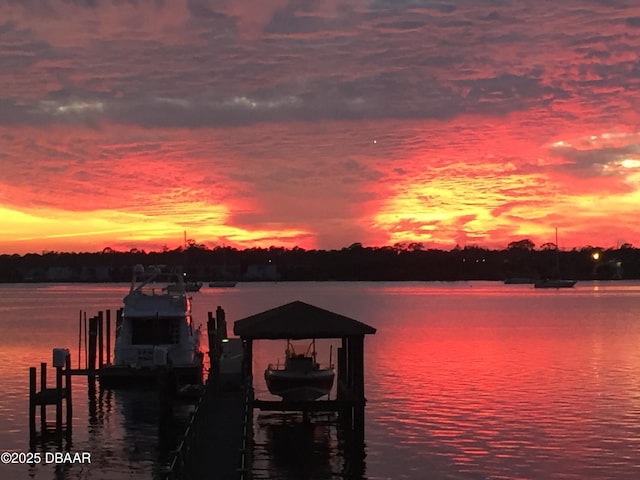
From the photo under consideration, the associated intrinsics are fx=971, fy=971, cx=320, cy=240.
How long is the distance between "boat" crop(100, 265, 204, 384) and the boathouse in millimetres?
10554

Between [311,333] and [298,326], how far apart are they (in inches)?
21.9

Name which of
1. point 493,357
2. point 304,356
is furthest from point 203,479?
point 493,357

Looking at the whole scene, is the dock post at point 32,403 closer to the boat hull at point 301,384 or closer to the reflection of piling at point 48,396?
the reflection of piling at point 48,396

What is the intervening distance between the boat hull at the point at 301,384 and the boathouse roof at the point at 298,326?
349cm

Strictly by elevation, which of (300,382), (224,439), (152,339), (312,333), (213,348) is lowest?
(224,439)

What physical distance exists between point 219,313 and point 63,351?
24473 mm

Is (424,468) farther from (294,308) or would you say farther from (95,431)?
(95,431)

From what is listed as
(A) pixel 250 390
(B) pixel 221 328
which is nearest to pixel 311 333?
(A) pixel 250 390

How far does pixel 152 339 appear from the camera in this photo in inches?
1869

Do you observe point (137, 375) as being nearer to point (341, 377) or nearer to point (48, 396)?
point (341, 377)

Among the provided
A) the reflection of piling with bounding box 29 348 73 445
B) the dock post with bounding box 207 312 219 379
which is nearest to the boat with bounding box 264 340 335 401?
the dock post with bounding box 207 312 219 379

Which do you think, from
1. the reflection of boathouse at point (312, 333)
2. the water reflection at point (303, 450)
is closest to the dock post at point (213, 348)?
the reflection of boathouse at point (312, 333)

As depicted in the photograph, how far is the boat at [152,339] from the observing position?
45.1 m

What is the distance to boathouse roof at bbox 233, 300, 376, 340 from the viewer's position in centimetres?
3388
